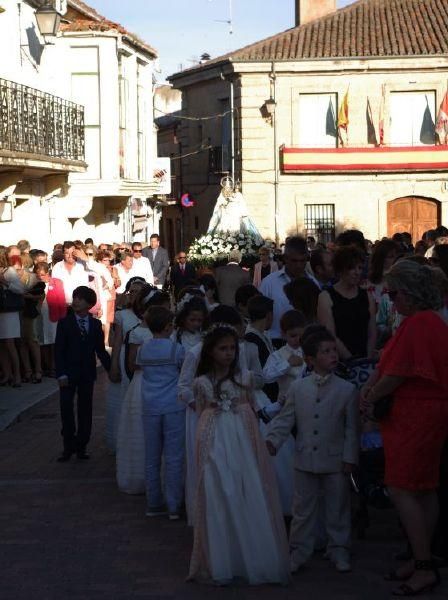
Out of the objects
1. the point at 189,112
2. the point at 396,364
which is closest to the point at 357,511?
the point at 396,364

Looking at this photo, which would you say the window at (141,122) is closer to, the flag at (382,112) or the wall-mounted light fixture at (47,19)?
the flag at (382,112)

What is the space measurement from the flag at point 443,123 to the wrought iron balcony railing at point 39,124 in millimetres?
16083

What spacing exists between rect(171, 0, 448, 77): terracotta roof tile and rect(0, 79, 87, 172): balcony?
1524 centimetres

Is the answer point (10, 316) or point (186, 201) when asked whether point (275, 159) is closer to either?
point (186, 201)

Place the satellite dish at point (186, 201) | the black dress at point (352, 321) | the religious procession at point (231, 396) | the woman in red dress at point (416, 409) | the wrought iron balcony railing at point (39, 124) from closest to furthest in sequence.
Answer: the woman in red dress at point (416, 409) < the religious procession at point (231, 396) < the black dress at point (352, 321) < the wrought iron balcony railing at point (39, 124) < the satellite dish at point (186, 201)

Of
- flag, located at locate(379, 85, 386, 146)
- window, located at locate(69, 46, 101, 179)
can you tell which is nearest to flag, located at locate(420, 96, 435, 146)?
→ flag, located at locate(379, 85, 386, 146)

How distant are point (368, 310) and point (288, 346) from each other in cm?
85

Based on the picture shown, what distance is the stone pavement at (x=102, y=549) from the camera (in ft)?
26.7

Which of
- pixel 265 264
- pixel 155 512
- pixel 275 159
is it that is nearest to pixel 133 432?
pixel 155 512

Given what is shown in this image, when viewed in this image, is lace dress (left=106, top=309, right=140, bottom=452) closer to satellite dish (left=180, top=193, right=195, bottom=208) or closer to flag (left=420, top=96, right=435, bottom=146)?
flag (left=420, top=96, right=435, bottom=146)

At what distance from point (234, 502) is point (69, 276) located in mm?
12660

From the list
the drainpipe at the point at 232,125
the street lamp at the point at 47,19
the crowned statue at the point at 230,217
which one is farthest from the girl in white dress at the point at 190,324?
the drainpipe at the point at 232,125

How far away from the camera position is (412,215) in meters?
44.8

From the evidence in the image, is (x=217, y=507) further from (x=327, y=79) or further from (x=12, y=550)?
(x=327, y=79)
